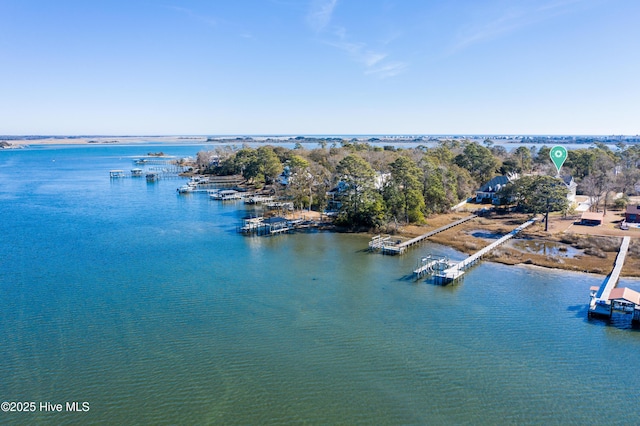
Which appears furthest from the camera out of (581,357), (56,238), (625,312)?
(56,238)

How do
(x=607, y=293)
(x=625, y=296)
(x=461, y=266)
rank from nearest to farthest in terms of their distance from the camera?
(x=625, y=296)
(x=607, y=293)
(x=461, y=266)

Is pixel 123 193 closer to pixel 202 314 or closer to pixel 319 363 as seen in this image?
pixel 202 314

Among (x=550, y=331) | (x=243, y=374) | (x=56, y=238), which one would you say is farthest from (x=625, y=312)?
(x=56, y=238)

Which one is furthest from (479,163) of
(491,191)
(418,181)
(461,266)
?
(461,266)

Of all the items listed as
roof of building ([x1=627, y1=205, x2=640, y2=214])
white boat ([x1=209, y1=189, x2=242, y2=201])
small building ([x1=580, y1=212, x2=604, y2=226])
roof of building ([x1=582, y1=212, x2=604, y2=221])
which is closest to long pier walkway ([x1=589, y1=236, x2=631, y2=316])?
small building ([x1=580, y1=212, x2=604, y2=226])

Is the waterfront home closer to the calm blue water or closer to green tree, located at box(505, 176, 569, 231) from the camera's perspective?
green tree, located at box(505, 176, 569, 231)

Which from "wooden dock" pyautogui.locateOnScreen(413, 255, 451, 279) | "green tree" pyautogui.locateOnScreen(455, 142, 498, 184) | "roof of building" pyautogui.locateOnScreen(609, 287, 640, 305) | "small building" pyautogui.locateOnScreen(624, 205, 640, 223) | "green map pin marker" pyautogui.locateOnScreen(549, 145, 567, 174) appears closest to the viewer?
"roof of building" pyautogui.locateOnScreen(609, 287, 640, 305)

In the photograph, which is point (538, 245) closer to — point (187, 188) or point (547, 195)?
point (547, 195)
